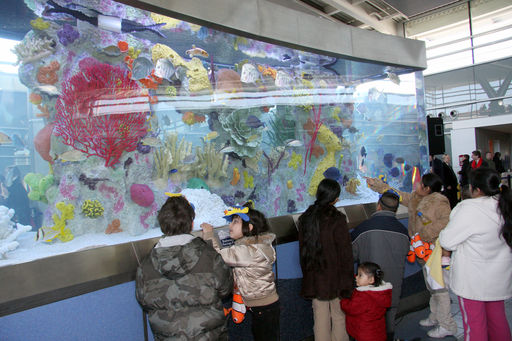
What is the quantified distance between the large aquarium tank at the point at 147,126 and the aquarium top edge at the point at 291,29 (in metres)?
0.10

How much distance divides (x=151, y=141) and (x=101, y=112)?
36 cm

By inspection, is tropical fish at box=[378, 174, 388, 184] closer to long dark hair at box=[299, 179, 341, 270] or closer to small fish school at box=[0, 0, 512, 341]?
small fish school at box=[0, 0, 512, 341]

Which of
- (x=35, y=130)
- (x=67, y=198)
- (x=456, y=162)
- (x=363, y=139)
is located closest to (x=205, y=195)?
(x=67, y=198)

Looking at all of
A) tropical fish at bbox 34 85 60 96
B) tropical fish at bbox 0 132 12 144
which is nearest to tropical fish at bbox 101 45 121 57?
tropical fish at bbox 34 85 60 96

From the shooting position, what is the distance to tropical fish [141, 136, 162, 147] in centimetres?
232

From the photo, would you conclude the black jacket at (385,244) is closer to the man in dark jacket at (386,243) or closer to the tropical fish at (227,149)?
the man in dark jacket at (386,243)

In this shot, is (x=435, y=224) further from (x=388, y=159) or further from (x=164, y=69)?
(x=164, y=69)

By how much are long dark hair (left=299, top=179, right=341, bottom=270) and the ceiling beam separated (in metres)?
7.65

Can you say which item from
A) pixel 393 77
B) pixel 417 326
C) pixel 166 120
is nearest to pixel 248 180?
pixel 166 120

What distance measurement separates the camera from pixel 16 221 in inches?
69.8

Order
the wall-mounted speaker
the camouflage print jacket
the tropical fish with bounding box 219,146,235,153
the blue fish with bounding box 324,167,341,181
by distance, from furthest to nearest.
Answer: the wall-mounted speaker → the blue fish with bounding box 324,167,341,181 → the tropical fish with bounding box 219,146,235,153 → the camouflage print jacket

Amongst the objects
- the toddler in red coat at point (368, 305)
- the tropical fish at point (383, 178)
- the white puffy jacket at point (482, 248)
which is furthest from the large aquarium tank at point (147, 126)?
the white puffy jacket at point (482, 248)

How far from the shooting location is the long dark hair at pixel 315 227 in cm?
224

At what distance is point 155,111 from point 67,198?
2.51ft
